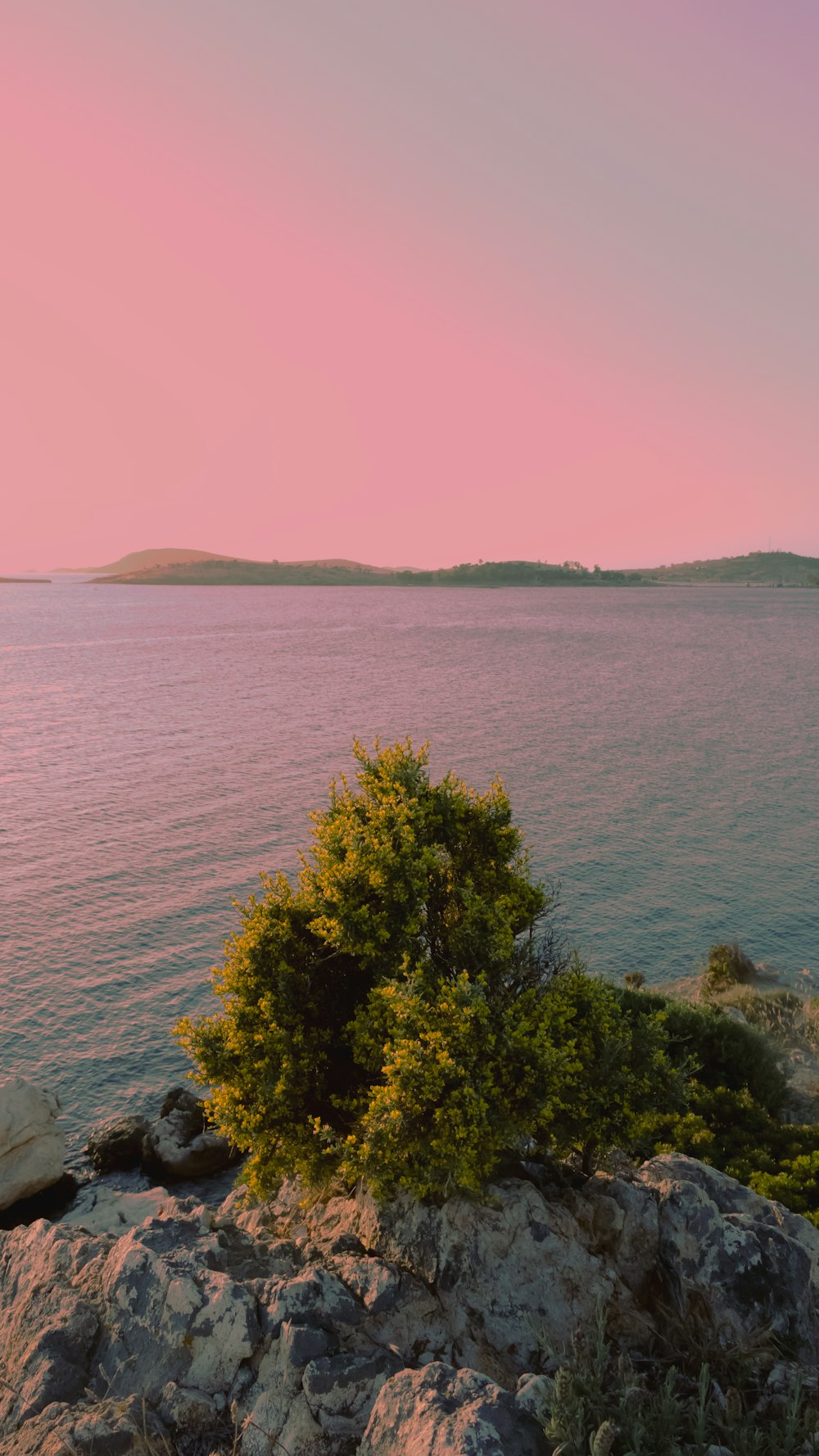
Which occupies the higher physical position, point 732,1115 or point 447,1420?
point 447,1420

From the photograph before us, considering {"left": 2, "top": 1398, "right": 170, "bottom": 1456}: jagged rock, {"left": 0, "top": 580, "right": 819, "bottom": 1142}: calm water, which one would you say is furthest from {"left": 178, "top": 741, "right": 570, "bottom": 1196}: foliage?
{"left": 0, "top": 580, "right": 819, "bottom": 1142}: calm water

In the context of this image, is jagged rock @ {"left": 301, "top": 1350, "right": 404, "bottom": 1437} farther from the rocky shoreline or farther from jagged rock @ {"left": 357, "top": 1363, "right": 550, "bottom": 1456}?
jagged rock @ {"left": 357, "top": 1363, "right": 550, "bottom": 1456}

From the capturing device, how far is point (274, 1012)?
22.0 metres

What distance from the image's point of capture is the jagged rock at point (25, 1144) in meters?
30.3

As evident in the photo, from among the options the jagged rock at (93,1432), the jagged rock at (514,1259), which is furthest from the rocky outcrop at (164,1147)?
the jagged rock at (93,1432)

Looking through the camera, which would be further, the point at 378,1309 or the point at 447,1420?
the point at 378,1309

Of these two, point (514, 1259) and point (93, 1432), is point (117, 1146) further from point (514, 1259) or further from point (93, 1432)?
point (514, 1259)

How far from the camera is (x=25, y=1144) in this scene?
31.0 metres

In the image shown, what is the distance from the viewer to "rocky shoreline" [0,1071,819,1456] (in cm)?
1452

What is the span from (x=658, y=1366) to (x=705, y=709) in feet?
359

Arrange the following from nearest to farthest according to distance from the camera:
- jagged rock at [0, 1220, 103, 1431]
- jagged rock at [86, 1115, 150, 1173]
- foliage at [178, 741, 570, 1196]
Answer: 1. jagged rock at [0, 1220, 103, 1431]
2. foliage at [178, 741, 570, 1196]
3. jagged rock at [86, 1115, 150, 1173]

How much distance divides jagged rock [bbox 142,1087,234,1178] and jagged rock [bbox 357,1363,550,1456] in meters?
19.6

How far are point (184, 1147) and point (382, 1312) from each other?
18.2 metres

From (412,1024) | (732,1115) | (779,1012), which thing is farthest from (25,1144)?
(779,1012)
